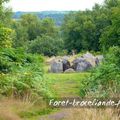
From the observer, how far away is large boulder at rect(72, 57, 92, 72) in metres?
32.0

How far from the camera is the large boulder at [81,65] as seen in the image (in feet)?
105

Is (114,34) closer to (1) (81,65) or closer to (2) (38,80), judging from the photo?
(1) (81,65)

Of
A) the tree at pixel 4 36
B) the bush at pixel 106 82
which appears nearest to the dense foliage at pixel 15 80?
the tree at pixel 4 36

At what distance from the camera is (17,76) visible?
57.6ft

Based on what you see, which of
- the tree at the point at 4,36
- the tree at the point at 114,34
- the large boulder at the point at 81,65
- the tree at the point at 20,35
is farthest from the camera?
the tree at the point at 20,35

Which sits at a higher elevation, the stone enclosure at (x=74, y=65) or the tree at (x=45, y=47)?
the stone enclosure at (x=74, y=65)

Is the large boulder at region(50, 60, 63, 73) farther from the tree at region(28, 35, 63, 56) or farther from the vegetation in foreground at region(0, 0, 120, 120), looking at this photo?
the tree at region(28, 35, 63, 56)

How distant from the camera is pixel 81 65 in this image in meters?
32.5

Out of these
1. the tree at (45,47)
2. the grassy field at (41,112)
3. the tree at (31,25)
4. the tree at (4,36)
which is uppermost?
the tree at (4,36)

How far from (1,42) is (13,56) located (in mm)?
4840

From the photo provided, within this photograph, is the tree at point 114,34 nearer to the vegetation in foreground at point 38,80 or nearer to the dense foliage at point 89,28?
the vegetation in foreground at point 38,80

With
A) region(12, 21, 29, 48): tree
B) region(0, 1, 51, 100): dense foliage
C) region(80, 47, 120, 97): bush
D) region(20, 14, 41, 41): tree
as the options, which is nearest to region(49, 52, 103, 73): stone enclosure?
region(0, 1, 51, 100): dense foliage

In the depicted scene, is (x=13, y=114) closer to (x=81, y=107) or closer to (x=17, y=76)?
(x=81, y=107)

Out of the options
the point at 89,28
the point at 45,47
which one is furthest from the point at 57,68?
the point at 45,47
